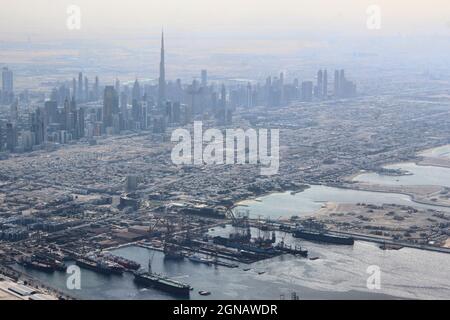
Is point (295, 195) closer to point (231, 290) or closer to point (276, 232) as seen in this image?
point (276, 232)

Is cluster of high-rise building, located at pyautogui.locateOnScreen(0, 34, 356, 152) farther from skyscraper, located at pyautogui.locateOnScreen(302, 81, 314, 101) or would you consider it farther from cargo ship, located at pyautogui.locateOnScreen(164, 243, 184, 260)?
cargo ship, located at pyautogui.locateOnScreen(164, 243, 184, 260)

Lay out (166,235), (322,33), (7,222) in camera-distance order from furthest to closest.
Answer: (322,33), (7,222), (166,235)

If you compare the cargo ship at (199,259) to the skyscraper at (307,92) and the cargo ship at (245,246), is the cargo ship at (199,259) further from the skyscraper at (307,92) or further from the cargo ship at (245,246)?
the skyscraper at (307,92)

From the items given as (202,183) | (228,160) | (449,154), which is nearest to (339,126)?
(449,154)

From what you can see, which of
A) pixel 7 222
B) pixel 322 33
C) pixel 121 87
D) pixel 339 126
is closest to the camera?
pixel 7 222

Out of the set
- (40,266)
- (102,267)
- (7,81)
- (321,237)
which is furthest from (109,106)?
(102,267)

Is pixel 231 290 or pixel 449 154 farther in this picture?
pixel 449 154

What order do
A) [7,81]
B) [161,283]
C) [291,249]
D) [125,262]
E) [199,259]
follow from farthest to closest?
[7,81]
[291,249]
[199,259]
[125,262]
[161,283]

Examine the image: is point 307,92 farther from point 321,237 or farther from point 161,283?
point 161,283
